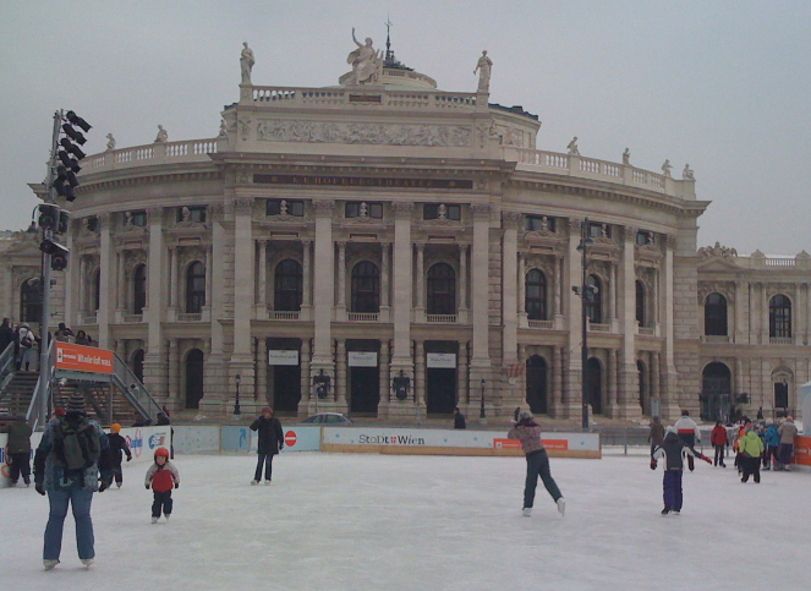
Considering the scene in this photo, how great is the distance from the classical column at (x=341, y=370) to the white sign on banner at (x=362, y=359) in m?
0.57

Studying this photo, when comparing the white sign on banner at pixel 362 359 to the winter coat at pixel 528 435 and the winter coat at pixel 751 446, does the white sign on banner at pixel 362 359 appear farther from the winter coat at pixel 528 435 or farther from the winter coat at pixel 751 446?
the winter coat at pixel 528 435

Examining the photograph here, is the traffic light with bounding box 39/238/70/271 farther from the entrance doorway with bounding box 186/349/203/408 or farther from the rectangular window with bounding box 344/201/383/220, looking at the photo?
the entrance doorway with bounding box 186/349/203/408

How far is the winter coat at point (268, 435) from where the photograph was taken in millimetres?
25906

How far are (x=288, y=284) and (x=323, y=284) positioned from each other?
3.31 metres

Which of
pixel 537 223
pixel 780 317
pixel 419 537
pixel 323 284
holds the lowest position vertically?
pixel 419 537

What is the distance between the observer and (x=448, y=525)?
18.7 meters

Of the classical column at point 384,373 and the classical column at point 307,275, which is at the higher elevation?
the classical column at point 307,275

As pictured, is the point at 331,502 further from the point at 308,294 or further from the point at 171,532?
the point at 308,294

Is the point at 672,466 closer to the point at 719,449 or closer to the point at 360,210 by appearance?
the point at 719,449

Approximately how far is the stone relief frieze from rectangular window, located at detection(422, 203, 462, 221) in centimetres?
338

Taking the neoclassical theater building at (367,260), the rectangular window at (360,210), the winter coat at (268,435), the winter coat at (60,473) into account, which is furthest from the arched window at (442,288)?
the winter coat at (60,473)

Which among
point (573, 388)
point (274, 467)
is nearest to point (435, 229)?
point (573, 388)

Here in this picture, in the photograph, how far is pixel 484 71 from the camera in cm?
6181

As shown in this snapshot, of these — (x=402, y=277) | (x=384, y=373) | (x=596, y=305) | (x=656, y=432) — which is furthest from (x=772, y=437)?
(x=596, y=305)
